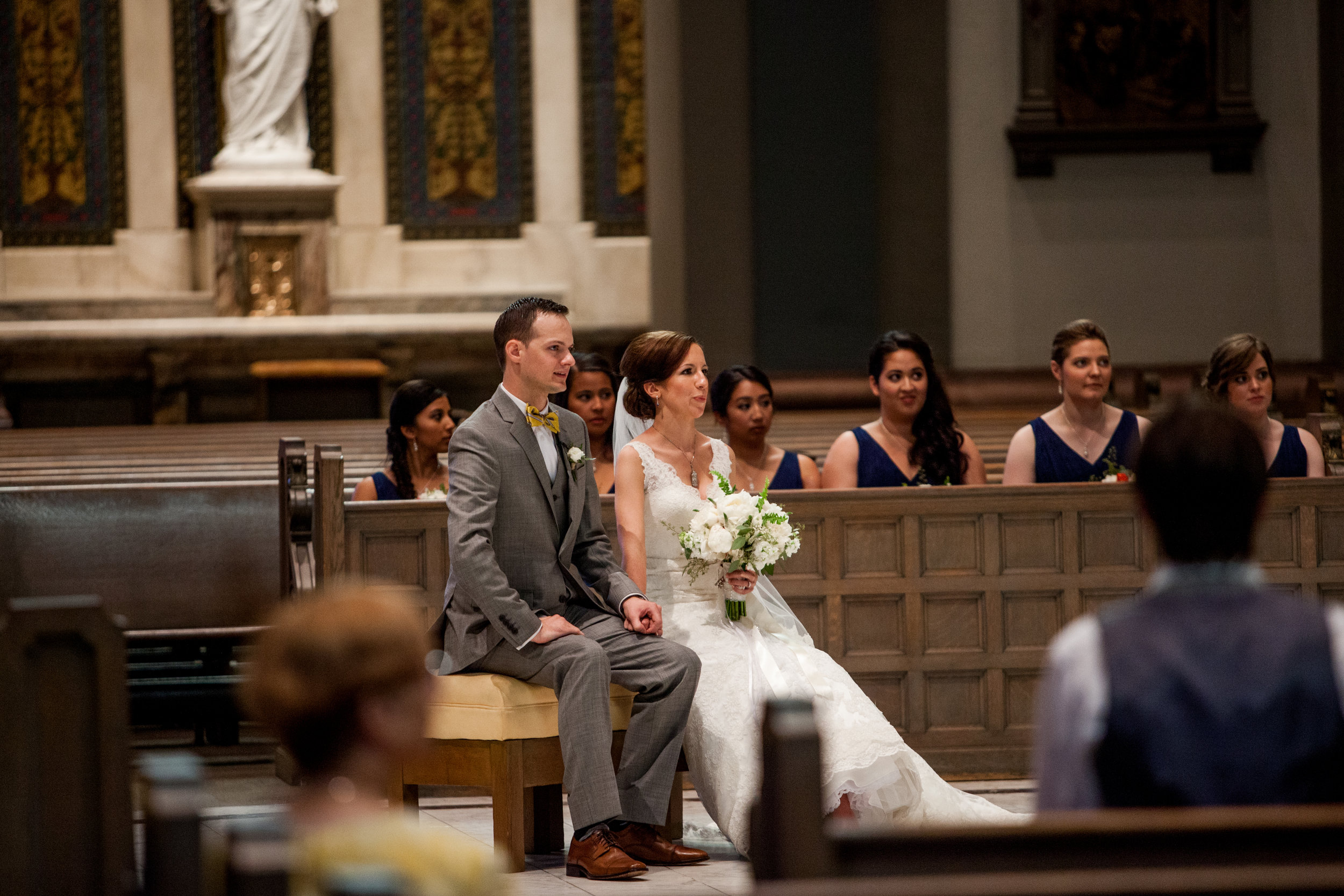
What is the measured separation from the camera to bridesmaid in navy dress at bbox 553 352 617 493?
599 cm

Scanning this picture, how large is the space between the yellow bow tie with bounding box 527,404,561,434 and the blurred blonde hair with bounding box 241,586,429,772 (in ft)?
9.09

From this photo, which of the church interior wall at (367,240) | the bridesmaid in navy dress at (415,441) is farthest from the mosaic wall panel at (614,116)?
the bridesmaid in navy dress at (415,441)

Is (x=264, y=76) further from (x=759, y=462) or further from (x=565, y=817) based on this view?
(x=565, y=817)

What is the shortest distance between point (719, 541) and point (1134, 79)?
9.23 metres

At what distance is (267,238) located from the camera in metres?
11.8

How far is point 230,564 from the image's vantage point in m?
6.04

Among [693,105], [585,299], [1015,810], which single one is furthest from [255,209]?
[1015,810]

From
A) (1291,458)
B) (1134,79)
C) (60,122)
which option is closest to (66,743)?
(1291,458)

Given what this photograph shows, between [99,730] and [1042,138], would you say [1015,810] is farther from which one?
[1042,138]

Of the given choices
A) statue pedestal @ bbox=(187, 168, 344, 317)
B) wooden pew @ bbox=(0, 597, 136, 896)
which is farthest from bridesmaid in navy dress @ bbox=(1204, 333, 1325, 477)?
statue pedestal @ bbox=(187, 168, 344, 317)

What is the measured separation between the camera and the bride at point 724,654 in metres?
4.23

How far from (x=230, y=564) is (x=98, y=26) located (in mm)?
7511

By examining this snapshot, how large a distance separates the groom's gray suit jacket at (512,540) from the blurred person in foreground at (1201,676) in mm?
2502

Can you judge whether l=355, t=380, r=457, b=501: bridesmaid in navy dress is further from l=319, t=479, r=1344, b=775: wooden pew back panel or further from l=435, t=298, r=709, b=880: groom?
l=435, t=298, r=709, b=880: groom
